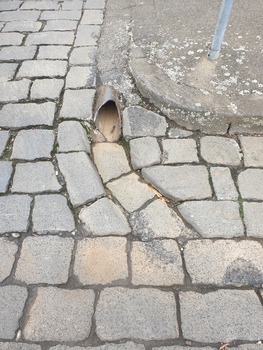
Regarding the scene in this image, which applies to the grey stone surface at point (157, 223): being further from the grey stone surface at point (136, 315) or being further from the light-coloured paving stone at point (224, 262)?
the grey stone surface at point (136, 315)

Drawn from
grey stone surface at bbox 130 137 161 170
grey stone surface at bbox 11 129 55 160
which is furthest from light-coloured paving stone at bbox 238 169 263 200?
grey stone surface at bbox 11 129 55 160

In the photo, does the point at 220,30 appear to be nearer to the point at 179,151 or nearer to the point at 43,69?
the point at 179,151

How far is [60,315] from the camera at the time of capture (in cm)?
178

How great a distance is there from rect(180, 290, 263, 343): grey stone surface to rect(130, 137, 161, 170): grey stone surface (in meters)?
0.96

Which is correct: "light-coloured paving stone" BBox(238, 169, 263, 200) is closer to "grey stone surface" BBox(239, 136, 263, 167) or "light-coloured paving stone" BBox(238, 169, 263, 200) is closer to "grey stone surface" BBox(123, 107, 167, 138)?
"grey stone surface" BBox(239, 136, 263, 167)

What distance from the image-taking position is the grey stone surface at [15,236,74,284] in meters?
1.92

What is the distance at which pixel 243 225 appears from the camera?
84.4 inches

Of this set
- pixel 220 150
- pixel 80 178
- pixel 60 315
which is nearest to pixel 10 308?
pixel 60 315

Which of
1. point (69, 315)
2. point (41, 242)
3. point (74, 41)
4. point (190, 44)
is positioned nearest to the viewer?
point (69, 315)

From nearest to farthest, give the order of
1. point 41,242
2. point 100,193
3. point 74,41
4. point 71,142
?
point 41,242, point 100,193, point 71,142, point 74,41

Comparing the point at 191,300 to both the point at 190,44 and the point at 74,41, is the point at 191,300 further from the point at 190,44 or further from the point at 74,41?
the point at 74,41

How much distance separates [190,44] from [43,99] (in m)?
1.44

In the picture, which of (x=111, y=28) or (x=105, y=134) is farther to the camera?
(x=111, y=28)

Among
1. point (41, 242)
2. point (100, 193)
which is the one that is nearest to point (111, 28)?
point (100, 193)
